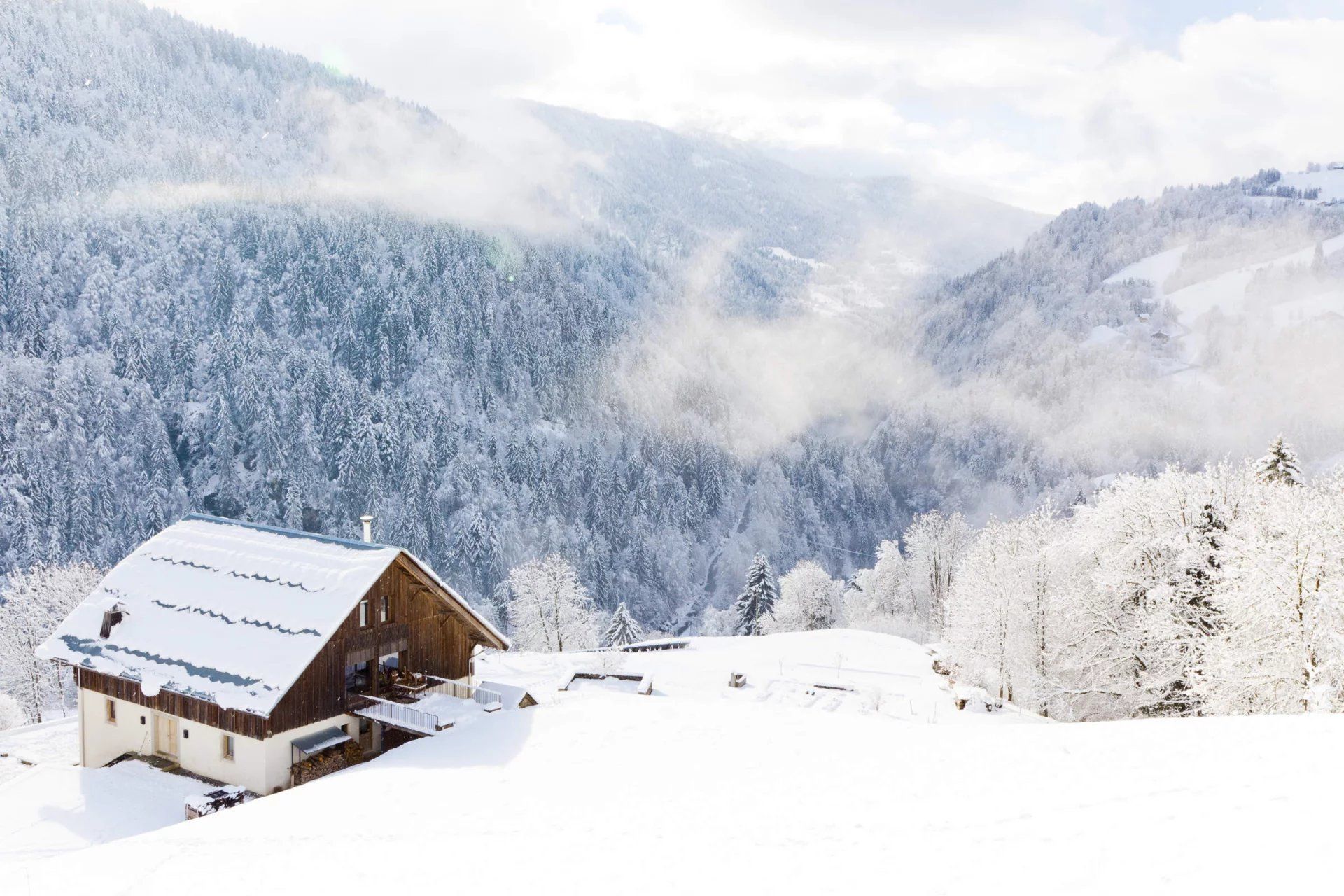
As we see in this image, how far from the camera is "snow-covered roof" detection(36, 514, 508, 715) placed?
23.0 metres

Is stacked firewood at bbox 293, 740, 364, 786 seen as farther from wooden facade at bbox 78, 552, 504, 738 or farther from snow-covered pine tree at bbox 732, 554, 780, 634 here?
snow-covered pine tree at bbox 732, 554, 780, 634

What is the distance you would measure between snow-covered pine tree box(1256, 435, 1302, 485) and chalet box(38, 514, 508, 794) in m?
41.8

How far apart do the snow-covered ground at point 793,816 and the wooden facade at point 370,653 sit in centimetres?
294

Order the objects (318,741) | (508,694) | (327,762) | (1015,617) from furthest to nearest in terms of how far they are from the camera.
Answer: (1015,617) < (508,694) < (318,741) < (327,762)

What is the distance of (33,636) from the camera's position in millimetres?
55781

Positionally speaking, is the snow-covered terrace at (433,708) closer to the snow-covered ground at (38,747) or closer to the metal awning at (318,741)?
the metal awning at (318,741)

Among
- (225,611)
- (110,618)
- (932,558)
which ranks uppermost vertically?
(225,611)

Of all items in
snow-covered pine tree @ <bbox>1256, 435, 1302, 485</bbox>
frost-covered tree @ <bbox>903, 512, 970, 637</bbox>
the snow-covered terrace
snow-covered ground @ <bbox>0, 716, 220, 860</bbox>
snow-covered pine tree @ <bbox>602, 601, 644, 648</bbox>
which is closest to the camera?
snow-covered ground @ <bbox>0, 716, 220, 860</bbox>

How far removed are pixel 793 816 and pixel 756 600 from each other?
71524mm

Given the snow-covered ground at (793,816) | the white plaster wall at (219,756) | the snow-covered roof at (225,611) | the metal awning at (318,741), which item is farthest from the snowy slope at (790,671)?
the snow-covered ground at (793,816)

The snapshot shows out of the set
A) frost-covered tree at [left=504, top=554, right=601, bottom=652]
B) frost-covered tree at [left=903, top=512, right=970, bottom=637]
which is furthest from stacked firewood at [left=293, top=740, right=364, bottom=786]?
frost-covered tree at [left=903, top=512, right=970, bottom=637]

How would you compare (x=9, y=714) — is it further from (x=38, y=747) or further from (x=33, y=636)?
(x=38, y=747)

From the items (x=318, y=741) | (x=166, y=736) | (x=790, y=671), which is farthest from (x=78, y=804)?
(x=790, y=671)

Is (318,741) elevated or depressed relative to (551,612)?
elevated
